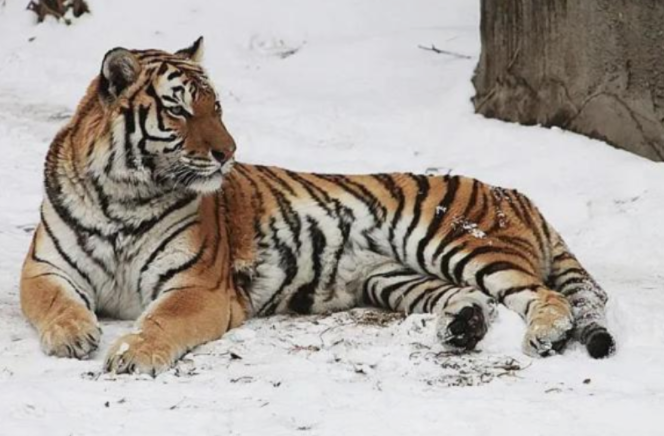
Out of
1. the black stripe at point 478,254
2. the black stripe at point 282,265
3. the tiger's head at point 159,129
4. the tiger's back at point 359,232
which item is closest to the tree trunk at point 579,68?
the tiger's back at point 359,232

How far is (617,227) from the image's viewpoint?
672 cm

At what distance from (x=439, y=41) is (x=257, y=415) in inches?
243

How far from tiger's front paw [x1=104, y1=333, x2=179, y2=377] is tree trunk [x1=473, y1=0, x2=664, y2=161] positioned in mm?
3768

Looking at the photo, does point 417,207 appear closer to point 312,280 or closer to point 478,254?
point 478,254

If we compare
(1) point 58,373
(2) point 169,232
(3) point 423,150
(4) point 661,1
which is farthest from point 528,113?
(1) point 58,373

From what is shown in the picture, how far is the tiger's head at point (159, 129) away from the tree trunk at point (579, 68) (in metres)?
3.13

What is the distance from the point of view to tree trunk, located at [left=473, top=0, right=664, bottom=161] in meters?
7.21

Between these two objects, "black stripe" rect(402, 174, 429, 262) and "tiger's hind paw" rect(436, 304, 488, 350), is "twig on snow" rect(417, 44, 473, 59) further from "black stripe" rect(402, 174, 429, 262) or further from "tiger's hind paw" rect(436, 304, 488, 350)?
"tiger's hind paw" rect(436, 304, 488, 350)

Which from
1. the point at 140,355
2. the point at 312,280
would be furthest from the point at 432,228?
the point at 140,355

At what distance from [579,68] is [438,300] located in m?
2.87

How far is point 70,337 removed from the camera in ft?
14.9

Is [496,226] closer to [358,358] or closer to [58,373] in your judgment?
[358,358]

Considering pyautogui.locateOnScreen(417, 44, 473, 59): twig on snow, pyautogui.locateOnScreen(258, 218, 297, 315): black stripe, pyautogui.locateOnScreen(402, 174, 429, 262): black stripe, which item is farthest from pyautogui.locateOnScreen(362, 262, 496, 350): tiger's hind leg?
pyautogui.locateOnScreen(417, 44, 473, 59): twig on snow

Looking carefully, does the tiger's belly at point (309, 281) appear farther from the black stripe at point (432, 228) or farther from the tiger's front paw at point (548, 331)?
the tiger's front paw at point (548, 331)
